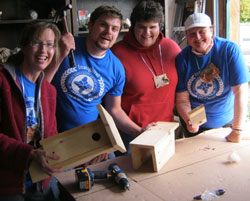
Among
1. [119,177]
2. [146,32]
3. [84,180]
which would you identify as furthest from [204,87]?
[84,180]

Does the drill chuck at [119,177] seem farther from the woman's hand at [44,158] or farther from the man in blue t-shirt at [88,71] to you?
the man in blue t-shirt at [88,71]

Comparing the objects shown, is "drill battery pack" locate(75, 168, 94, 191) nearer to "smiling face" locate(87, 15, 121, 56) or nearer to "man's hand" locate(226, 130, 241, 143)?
"smiling face" locate(87, 15, 121, 56)

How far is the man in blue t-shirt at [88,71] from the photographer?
188 cm

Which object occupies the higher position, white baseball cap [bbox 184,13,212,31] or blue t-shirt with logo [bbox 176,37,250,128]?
white baseball cap [bbox 184,13,212,31]

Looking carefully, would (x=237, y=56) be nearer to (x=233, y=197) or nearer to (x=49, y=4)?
(x=233, y=197)

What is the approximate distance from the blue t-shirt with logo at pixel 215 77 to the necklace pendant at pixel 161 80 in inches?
4.2

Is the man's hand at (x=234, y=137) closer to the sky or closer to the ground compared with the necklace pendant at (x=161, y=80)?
closer to the ground

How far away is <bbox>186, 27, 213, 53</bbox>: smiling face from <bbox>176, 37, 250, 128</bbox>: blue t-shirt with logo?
7 cm

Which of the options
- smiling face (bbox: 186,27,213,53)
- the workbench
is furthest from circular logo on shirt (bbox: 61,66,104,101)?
smiling face (bbox: 186,27,213,53)

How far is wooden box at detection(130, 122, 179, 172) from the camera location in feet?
4.92

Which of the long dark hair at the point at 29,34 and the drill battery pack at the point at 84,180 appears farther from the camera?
the long dark hair at the point at 29,34

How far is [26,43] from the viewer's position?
1480mm

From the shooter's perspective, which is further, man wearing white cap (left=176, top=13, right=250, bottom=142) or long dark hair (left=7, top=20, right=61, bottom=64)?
man wearing white cap (left=176, top=13, right=250, bottom=142)

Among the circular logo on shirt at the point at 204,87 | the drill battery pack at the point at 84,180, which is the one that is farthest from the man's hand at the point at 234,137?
the drill battery pack at the point at 84,180
